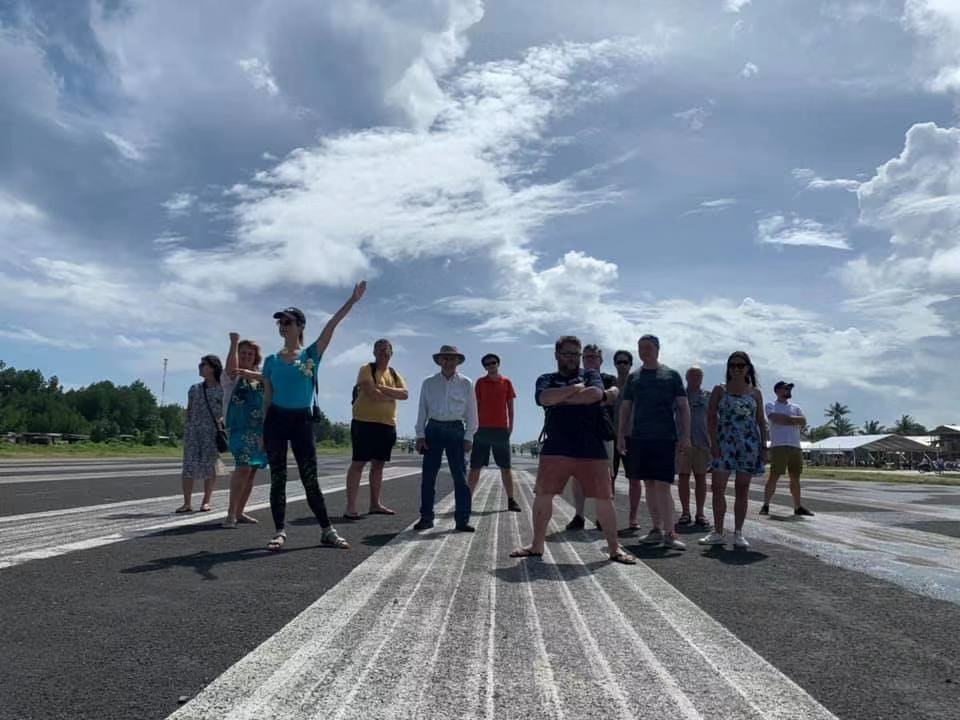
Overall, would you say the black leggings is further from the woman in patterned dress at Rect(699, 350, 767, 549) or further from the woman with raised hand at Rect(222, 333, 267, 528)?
the woman in patterned dress at Rect(699, 350, 767, 549)

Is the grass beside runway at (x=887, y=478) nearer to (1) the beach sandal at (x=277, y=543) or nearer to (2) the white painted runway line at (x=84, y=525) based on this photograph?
(2) the white painted runway line at (x=84, y=525)

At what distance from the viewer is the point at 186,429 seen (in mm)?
8805

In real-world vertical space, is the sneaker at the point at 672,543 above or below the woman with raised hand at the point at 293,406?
below

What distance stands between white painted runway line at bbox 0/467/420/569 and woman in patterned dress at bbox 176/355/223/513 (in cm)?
46

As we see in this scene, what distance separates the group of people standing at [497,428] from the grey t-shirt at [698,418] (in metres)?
0.02

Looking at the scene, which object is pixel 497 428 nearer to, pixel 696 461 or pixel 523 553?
pixel 696 461

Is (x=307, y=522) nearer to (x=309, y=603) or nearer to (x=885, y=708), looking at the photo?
(x=309, y=603)

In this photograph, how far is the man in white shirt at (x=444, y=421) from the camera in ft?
24.5

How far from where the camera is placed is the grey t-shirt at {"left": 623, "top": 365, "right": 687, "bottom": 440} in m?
6.70

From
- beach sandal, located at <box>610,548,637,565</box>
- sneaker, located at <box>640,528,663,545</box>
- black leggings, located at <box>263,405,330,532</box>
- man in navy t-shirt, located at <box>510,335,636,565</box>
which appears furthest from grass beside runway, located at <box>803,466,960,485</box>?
black leggings, located at <box>263,405,330,532</box>

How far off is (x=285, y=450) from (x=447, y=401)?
2054 millimetres

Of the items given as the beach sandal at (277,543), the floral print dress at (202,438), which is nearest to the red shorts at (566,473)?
the beach sandal at (277,543)

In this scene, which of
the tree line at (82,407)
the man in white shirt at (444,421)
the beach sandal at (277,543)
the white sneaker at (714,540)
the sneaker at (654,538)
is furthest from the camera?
the tree line at (82,407)

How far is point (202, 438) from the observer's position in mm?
8773
